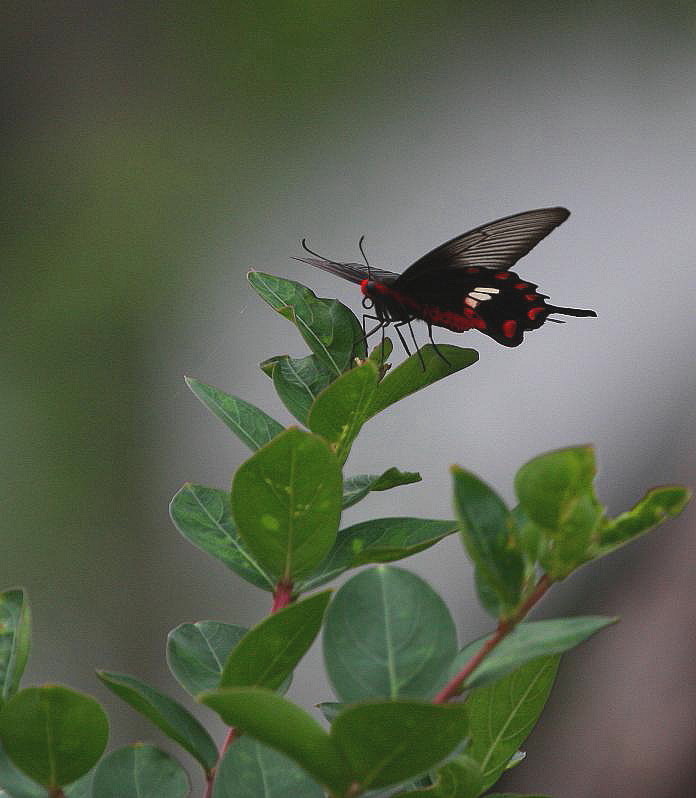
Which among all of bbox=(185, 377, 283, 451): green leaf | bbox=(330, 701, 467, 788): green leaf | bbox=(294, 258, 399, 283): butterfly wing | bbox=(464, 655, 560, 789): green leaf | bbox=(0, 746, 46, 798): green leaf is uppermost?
bbox=(294, 258, 399, 283): butterfly wing

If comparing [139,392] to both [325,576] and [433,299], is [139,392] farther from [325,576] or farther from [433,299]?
[325,576]

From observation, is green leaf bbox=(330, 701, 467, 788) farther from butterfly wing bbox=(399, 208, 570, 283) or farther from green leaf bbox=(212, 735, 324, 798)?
butterfly wing bbox=(399, 208, 570, 283)

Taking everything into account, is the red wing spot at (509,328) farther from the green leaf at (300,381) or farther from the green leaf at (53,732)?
the green leaf at (53,732)

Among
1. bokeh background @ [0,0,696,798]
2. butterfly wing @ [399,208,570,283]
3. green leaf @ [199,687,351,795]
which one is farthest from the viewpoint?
bokeh background @ [0,0,696,798]

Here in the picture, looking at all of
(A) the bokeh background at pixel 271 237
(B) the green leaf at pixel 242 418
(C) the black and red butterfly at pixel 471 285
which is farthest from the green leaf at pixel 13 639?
(A) the bokeh background at pixel 271 237

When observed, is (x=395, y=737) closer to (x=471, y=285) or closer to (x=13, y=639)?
(x=13, y=639)

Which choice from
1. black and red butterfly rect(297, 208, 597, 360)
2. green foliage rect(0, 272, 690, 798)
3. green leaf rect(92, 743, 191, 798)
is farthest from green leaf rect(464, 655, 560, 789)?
black and red butterfly rect(297, 208, 597, 360)

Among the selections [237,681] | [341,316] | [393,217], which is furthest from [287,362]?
[393,217]
